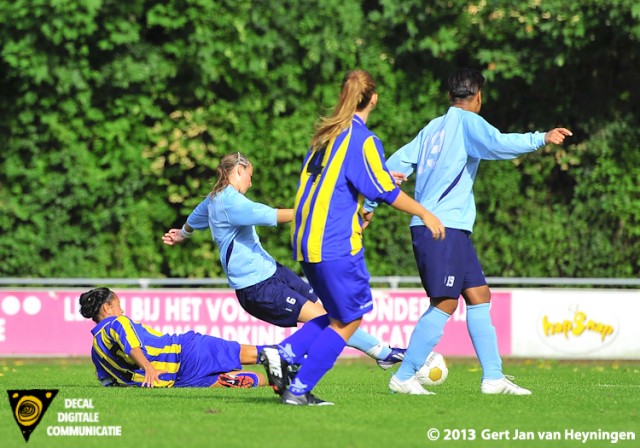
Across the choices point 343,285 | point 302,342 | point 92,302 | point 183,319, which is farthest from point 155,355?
point 183,319

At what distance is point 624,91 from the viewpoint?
16.1 metres

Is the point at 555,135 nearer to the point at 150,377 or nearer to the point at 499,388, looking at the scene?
the point at 499,388

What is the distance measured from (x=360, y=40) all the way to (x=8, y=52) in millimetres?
4719

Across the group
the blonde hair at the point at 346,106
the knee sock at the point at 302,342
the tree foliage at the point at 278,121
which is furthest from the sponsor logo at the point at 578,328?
the blonde hair at the point at 346,106

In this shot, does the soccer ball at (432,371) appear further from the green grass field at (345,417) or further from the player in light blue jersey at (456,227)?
the player in light blue jersey at (456,227)

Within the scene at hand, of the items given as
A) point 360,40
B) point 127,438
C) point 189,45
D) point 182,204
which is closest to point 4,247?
point 182,204

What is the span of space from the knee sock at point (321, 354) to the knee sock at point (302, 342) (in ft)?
0.43

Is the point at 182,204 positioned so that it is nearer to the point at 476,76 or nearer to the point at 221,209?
the point at 221,209

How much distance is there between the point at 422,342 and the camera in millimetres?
7828

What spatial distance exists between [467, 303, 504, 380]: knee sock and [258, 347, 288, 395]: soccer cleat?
5.32 feet

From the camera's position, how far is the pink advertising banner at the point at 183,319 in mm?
14312

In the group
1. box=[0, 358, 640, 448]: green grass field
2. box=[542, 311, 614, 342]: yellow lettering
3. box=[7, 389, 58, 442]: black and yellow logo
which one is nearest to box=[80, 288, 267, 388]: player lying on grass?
box=[0, 358, 640, 448]: green grass field

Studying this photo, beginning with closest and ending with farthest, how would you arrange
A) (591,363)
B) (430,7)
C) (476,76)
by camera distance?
1. (476,76)
2. (591,363)
3. (430,7)

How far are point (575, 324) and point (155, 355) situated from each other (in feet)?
22.5
